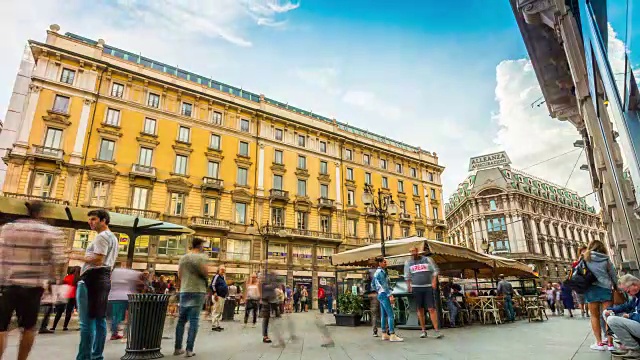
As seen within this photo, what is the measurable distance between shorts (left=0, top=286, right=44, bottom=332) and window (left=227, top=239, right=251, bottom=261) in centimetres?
2313

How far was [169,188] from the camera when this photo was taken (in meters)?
25.0

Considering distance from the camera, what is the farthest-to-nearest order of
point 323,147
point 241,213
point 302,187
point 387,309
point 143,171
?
point 323,147 → point 302,187 → point 241,213 → point 143,171 → point 387,309

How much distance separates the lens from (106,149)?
78.7 ft

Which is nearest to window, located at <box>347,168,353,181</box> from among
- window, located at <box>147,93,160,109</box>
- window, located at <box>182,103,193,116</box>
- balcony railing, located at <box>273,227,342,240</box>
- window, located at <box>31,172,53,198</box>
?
balcony railing, located at <box>273,227,342,240</box>

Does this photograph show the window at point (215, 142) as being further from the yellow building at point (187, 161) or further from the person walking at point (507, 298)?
the person walking at point (507, 298)

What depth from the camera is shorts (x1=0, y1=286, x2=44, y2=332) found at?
3.15m

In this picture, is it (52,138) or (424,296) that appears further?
(52,138)

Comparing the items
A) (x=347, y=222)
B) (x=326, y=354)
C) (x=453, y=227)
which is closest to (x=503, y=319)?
(x=326, y=354)

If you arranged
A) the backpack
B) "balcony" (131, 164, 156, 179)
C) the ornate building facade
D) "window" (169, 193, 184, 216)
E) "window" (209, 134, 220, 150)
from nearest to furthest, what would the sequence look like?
1. the backpack
2. "balcony" (131, 164, 156, 179)
3. "window" (169, 193, 184, 216)
4. "window" (209, 134, 220, 150)
5. the ornate building facade

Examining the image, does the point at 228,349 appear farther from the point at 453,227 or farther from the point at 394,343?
the point at 453,227

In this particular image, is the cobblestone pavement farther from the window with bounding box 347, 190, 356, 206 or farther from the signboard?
the signboard

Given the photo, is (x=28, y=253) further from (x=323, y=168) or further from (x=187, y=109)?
(x=323, y=168)

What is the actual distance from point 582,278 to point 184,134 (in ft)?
91.2

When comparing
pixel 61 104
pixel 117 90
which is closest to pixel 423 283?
pixel 61 104
